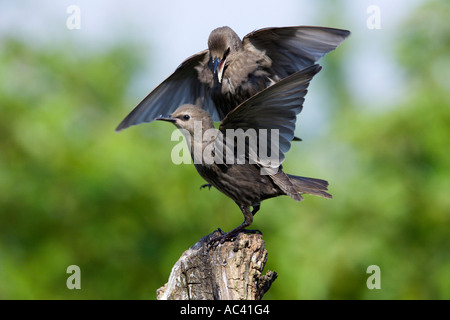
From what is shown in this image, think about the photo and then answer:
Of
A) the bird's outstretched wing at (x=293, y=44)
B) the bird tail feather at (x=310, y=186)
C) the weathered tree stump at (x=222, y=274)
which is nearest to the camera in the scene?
the weathered tree stump at (x=222, y=274)

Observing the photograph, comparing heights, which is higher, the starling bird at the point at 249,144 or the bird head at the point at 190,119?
the bird head at the point at 190,119

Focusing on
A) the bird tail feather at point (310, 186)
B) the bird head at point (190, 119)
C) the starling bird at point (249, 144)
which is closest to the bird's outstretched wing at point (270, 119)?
the starling bird at point (249, 144)

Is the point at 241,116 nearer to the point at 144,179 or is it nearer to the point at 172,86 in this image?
the point at 172,86

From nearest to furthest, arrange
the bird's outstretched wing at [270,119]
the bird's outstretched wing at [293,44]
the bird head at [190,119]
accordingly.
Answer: the bird's outstretched wing at [270,119], the bird head at [190,119], the bird's outstretched wing at [293,44]

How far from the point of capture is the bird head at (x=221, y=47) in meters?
5.14

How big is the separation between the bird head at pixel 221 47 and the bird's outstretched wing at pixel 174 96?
0.42 meters

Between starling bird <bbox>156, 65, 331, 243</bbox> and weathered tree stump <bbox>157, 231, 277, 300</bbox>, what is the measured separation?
0.17 m

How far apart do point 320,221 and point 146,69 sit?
401 centimetres

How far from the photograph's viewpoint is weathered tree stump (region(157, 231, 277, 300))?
15.3 feet

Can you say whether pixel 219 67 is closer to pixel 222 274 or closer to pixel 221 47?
A: pixel 221 47

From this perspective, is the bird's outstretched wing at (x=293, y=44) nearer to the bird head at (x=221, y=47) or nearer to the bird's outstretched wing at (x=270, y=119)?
the bird head at (x=221, y=47)

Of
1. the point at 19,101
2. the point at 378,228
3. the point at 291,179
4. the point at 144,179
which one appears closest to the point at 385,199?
the point at 378,228

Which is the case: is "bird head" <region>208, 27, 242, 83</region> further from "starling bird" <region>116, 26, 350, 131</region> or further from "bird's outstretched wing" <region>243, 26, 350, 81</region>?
"bird's outstretched wing" <region>243, 26, 350, 81</region>

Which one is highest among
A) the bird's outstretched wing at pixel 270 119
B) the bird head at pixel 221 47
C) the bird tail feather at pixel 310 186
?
the bird head at pixel 221 47
